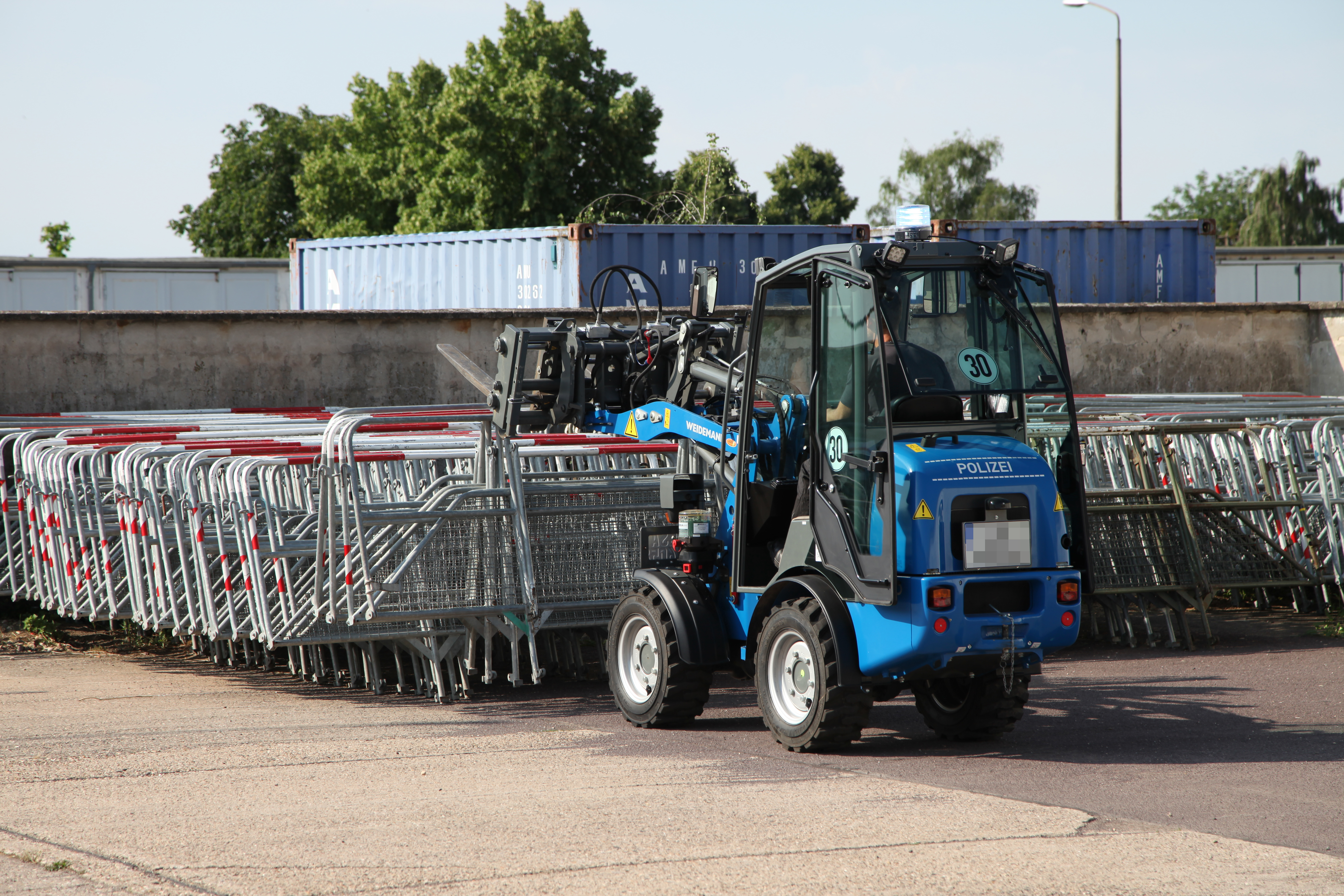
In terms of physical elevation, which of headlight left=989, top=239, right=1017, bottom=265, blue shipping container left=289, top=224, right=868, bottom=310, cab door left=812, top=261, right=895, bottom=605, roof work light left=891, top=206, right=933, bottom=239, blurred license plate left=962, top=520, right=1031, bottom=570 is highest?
blue shipping container left=289, top=224, right=868, bottom=310

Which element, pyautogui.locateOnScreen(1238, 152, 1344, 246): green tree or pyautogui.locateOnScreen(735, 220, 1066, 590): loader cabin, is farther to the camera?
pyautogui.locateOnScreen(1238, 152, 1344, 246): green tree

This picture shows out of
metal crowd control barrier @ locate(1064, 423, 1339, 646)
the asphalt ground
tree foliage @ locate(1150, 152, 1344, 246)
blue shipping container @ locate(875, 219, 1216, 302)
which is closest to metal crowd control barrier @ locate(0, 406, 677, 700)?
the asphalt ground

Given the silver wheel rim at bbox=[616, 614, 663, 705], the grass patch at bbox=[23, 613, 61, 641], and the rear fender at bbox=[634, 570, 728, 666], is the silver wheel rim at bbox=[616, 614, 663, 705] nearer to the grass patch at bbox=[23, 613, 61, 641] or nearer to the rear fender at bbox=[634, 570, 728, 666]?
the rear fender at bbox=[634, 570, 728, 666]

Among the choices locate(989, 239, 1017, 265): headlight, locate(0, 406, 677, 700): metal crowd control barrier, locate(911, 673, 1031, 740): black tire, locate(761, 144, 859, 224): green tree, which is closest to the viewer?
locate(989, 239, 1017, 265): headlight

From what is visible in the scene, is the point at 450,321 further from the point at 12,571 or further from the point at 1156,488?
the point at 1156,488

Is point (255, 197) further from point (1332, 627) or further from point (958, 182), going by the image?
point (1332, 627)

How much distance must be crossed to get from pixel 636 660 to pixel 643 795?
5.89ft

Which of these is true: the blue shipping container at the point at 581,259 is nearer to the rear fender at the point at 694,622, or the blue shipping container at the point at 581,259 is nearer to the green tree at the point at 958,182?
the rear fender at the point at 694,622

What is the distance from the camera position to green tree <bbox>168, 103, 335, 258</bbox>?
60.4 metres

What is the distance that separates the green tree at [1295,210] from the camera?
2721 inches

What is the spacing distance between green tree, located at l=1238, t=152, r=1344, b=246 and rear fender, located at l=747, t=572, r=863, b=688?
69.6 meters

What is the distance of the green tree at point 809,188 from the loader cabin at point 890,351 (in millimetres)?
50481

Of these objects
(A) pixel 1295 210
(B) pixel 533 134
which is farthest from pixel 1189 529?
(A) pixel 1295 210

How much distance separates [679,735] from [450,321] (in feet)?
30.7
